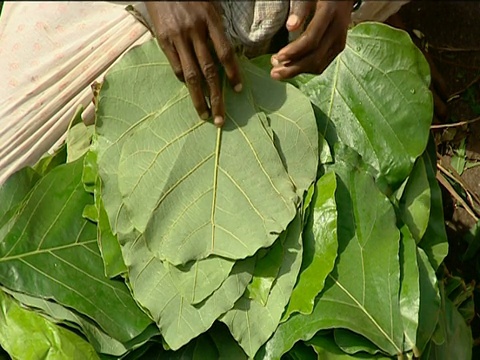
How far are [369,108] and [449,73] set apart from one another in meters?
0.53

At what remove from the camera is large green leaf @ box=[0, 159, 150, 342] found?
80 centimetres

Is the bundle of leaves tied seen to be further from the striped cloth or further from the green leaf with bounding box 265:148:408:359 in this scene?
the striped cloth

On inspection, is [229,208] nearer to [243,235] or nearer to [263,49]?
[243,235]

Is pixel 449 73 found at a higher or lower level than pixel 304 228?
lower

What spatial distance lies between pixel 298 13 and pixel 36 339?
0.49 m

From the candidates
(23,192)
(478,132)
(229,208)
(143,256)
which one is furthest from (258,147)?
(478,132)

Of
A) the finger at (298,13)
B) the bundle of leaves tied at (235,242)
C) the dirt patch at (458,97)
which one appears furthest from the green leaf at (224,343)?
the dirt patch at (458,97)

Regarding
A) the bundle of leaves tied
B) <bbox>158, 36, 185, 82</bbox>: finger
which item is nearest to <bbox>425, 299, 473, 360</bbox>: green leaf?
the bundle of leaves tied

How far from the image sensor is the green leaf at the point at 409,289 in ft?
2.45

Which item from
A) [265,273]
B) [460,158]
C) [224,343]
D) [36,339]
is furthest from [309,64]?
[460,158]

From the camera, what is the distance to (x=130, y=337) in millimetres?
792

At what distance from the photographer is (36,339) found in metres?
0.81

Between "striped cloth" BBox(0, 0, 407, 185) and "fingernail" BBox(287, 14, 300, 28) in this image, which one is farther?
"striped cloth" BBox(0, 0, 407, 185)

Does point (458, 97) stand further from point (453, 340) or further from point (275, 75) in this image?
point (275, 75)
